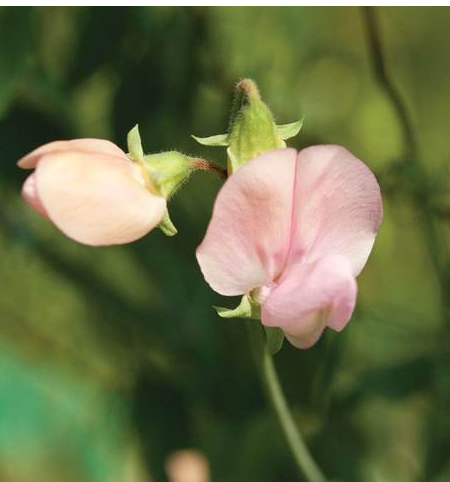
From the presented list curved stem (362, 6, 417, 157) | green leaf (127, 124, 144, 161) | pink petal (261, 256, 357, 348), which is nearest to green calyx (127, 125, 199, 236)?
green leaf (127, 124, 144, 161)

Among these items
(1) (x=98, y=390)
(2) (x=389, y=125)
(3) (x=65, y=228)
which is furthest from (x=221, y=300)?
(3) (x=65, y=228)

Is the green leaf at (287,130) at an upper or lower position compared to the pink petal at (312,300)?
upper

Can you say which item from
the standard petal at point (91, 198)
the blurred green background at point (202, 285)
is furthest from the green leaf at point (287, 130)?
the blurred green background at point (202, 285)

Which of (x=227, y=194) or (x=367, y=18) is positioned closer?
(x=227, y=194)

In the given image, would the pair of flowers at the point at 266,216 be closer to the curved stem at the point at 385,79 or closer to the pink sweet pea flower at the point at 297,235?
the pink sweet pea flower at the point at 297,235

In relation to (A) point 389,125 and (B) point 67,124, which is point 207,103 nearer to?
(B) point 67,124
